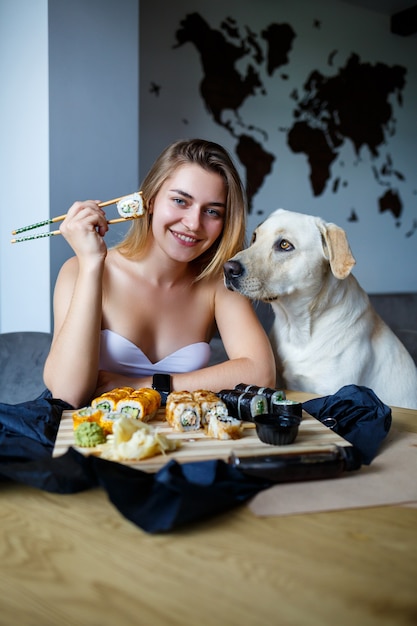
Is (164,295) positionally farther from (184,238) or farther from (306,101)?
(306,101)

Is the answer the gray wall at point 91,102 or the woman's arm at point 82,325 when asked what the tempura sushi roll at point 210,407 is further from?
the gray wall at point 91,102

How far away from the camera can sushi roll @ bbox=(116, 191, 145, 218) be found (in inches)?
61.4

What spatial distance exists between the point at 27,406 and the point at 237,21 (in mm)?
3593

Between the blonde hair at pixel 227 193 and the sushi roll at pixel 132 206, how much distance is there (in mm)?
115

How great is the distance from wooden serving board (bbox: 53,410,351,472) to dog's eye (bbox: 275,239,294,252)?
919mm

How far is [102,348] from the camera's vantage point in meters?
1.74

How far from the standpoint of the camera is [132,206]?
5.13 ft

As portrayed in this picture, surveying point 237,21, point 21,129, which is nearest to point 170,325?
point 21,129

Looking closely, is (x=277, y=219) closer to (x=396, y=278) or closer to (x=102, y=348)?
(x=102, y=348)

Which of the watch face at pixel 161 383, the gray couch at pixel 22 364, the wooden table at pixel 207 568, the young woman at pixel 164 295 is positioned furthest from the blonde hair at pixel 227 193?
the wooden table at pixel 207 568

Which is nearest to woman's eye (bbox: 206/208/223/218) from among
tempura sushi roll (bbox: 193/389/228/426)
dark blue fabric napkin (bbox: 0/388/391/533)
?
tempura sushi roll (bbox: 193/389/228/426)

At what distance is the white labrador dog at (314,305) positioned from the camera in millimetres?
1963

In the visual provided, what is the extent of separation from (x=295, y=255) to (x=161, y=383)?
76cm

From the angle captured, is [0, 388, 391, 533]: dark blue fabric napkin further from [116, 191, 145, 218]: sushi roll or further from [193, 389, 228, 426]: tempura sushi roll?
[116, 191, 145, 218]: sushi roll
